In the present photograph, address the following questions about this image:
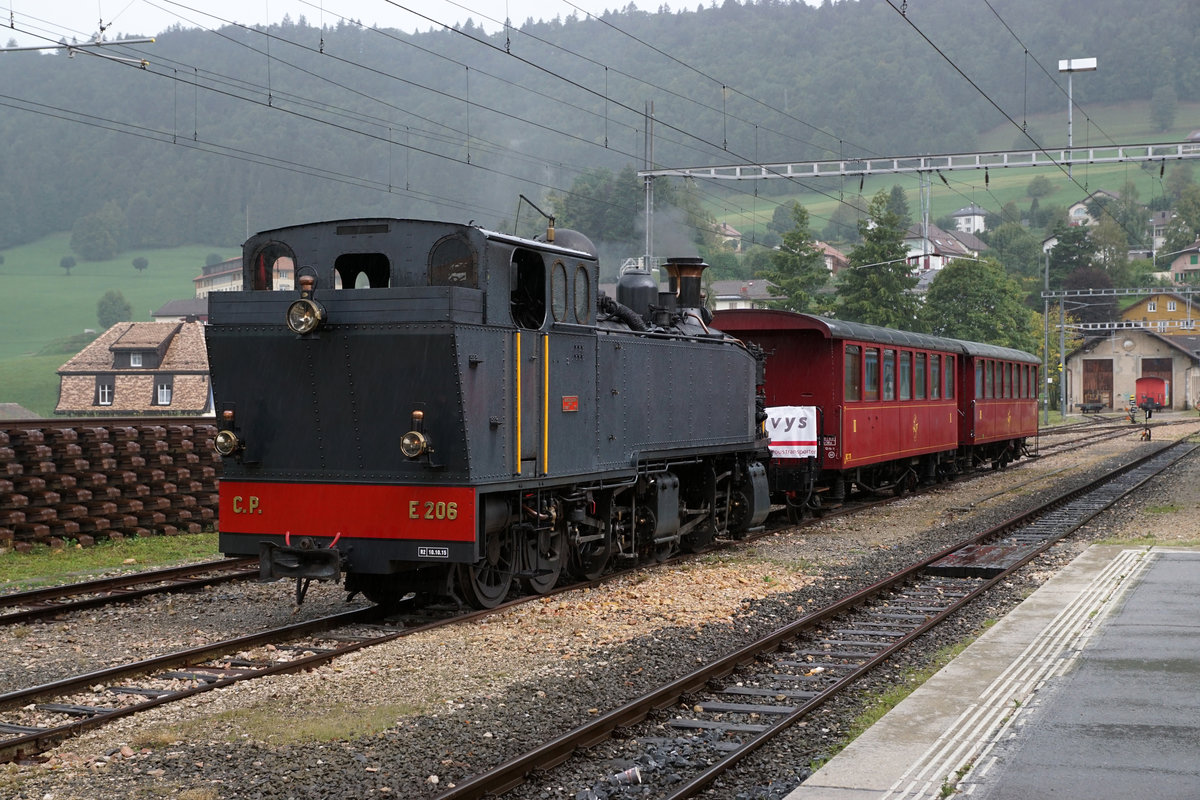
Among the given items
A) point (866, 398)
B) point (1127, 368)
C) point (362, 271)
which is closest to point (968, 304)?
point (1127, 368)

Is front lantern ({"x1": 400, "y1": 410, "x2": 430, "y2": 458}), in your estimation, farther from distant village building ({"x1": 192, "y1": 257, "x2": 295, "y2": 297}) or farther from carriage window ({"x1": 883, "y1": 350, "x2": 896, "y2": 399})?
distant village building ({"x1": 192, "y1": 257, "x2": 295, "y2": 297})

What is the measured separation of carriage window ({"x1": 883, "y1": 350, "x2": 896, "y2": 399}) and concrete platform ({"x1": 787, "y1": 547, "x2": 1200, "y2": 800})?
36.7 ft

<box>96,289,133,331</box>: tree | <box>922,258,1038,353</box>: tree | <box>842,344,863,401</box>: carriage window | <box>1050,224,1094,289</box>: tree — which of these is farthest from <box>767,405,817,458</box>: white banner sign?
<box>1050,224,1094,289</box>: tree

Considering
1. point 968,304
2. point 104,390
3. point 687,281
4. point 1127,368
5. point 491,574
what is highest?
point 968,304

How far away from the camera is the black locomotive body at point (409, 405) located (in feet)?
31.8

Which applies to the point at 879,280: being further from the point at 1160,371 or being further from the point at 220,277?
the point at 220,277

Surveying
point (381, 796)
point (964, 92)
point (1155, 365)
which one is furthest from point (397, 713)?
point (964, 92)

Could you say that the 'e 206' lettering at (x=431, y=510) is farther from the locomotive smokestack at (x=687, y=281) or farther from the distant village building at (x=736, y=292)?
the distant village building at (x=736, y=292)

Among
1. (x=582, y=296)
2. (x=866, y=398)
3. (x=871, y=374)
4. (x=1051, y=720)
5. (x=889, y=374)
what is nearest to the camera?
(x=1051, y=720)

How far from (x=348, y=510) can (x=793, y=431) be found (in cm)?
1059

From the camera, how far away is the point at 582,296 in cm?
1141

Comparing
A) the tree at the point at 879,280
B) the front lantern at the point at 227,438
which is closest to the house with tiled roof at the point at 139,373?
the tree at the point at 879,280

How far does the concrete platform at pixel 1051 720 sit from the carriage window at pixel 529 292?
4.61 metres

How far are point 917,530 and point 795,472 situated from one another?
209cm
